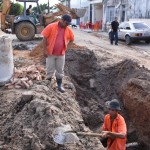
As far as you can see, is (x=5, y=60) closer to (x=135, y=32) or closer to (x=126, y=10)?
(x=135, y=32)

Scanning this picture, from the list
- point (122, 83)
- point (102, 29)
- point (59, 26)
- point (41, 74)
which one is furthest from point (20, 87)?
point (102, 29)

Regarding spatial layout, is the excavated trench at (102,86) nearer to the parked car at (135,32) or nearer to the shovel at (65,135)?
the shovel at (65,135)

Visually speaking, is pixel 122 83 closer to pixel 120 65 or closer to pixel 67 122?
pixel 120 65

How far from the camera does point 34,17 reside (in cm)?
2100

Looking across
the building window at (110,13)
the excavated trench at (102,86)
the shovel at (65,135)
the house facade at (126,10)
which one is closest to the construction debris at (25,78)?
the excavated trench at (102,86)

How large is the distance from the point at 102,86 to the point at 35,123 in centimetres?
526

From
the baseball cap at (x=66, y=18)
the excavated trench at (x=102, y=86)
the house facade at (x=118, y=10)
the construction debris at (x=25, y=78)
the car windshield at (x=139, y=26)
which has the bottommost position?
the excavated trench at (x=102, y=86)

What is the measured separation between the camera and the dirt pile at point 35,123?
16.4 ft

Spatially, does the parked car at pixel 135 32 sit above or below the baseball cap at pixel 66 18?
below

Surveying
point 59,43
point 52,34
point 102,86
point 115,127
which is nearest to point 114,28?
point 102,86

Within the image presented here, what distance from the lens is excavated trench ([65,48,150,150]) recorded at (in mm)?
8695

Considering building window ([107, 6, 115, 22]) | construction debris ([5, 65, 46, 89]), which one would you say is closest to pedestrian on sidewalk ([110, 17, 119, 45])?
construction debris ([5, 65, 46, 89])

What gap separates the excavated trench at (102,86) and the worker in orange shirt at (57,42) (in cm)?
163

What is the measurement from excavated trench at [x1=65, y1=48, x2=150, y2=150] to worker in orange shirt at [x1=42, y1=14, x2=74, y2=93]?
1626 millimetres
